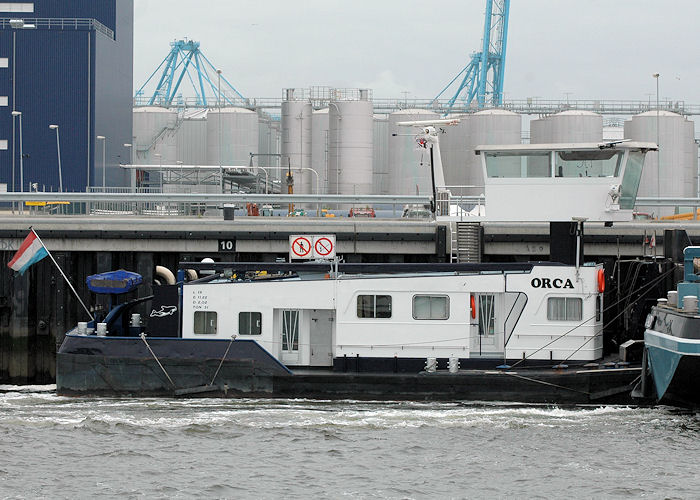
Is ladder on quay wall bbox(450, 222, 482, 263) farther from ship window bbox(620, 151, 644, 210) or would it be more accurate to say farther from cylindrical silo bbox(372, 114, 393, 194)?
cylindrical silo bbox(372, 114, 393, 194)

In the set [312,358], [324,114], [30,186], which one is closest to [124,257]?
[312,358]

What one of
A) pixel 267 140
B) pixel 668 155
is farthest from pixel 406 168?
pixel 267 140

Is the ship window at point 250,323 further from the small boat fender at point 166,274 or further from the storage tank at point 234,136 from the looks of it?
the storage tank at point 234,136

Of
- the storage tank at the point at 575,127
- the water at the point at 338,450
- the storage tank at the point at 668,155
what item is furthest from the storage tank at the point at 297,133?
the water at the point at 338,450

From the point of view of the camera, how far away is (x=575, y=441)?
774 inches

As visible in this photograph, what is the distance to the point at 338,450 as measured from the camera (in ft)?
63.5

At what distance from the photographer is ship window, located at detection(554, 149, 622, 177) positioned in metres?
23.2

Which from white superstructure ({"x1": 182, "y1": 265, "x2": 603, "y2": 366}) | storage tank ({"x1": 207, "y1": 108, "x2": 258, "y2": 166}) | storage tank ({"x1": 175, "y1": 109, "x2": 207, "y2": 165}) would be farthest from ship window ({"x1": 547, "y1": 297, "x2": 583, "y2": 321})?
storage tank ({"x1": 175, "y1": 109, "x2": 207, "y2": 165})

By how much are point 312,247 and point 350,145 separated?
35572 mm

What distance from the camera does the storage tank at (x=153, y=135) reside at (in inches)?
2744

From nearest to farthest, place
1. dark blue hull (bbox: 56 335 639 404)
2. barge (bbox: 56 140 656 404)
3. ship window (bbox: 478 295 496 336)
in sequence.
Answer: dark blue hull (bbox: 56 335 639 404), barge (bbox: 56 140 656 404), ship window (bbox: 478 295 496 336)

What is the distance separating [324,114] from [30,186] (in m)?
18.8

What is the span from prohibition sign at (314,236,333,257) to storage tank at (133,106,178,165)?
47.0m

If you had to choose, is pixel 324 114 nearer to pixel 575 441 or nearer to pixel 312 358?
pixel 312 358
